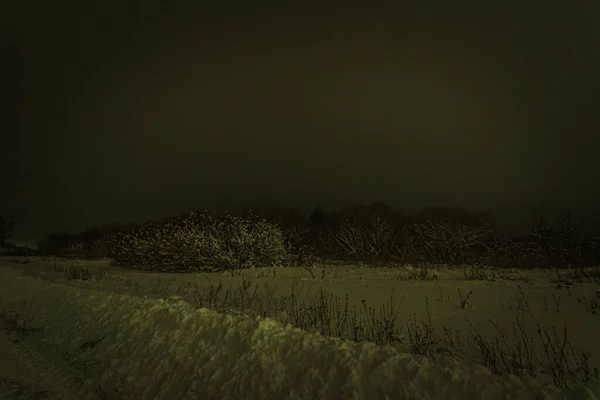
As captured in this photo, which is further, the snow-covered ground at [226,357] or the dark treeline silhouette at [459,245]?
the dark treeline silhouette at [459,245]

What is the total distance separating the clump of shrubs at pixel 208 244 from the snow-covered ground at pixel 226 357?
11.2 meters

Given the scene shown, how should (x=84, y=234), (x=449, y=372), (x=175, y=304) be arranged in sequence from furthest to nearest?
(x=84, y=234) → (x=175, y=304) → (x=449, y=372)

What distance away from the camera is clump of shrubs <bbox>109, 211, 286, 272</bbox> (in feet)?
71.9

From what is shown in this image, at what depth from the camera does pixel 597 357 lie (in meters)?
6.15

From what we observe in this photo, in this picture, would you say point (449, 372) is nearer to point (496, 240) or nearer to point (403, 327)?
point (403, 327)

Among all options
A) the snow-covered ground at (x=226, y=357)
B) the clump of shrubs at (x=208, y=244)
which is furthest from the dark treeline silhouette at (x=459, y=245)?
the snow-covered ground at (x=226, y=357)

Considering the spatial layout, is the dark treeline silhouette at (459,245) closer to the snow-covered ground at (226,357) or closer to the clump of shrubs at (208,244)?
the clump of shrubs at (208,244)

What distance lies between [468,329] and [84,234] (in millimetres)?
96068

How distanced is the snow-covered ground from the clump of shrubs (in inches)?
442

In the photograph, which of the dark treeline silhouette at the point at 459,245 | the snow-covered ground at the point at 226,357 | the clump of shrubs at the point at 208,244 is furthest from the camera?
the dark treeline silhouette at the point at 459,245

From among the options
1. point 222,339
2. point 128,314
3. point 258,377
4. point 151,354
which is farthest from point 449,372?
point 128,314

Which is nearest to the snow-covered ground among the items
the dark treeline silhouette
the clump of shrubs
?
the clump of shrubs

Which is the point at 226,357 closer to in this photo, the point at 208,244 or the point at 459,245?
the point at 208,244

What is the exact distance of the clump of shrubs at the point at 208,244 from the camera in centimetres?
2191
